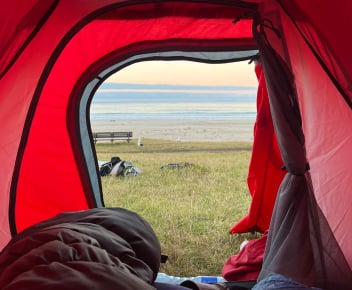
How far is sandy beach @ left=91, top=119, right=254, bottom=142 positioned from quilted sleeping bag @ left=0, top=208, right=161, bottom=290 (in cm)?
562

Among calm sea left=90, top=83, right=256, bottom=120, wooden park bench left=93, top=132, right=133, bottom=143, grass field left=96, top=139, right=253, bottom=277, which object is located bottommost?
grass field left=96, top=139, right=253, bottom=277

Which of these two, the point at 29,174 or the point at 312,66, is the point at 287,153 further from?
the point at 29,174

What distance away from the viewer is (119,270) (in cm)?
80

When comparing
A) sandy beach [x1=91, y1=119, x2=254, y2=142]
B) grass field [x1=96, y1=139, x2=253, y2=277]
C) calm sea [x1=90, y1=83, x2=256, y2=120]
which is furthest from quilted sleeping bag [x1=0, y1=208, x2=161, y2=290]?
calm sea [x1=90, y1=83, x2=256, y2=120]

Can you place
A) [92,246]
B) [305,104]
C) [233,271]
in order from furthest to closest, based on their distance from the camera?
[233,271] → [305,104] → [92,246]

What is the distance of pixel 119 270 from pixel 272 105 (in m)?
0.92

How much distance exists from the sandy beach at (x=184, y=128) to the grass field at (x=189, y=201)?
144 centimetres

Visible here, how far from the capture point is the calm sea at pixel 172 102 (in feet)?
28.1

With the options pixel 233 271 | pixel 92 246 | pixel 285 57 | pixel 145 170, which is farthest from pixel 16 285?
pixel 145 170

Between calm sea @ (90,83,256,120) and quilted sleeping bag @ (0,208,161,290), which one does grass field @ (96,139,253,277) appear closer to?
quilted sleeping bag @ (0,208,161,290)

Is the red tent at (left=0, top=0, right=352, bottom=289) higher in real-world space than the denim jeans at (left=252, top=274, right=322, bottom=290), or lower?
higher

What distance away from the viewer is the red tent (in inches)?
55.7

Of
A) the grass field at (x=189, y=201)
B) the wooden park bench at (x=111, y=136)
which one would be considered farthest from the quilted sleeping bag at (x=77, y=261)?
the wooden park bench at (x=111, y=136)

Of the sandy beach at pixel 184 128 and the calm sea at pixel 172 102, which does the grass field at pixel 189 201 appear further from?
the calm sea at pixel 172 102
